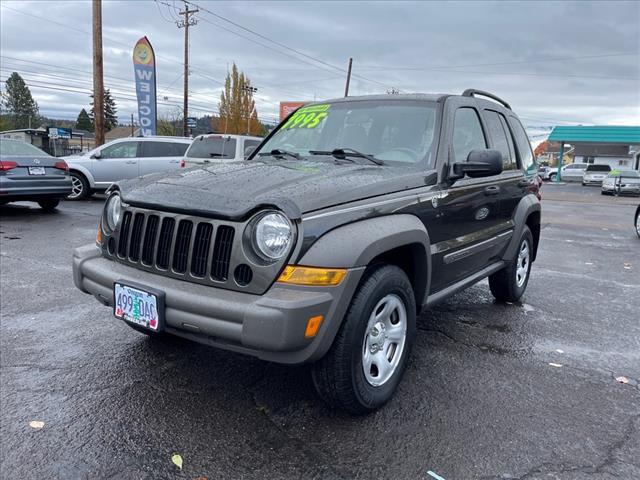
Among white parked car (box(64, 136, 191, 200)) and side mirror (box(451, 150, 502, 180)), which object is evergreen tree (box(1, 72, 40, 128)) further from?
side mirror (box(451, 150, 502, 180))

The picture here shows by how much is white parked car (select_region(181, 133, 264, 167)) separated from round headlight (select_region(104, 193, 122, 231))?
7.81 meters

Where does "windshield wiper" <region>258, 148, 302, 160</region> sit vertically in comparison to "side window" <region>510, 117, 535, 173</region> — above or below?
below

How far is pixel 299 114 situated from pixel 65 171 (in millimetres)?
7589

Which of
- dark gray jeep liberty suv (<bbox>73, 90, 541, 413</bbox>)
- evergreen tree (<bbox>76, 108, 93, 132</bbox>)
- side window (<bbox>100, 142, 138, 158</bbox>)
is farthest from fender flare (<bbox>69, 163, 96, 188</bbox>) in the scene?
evergreen tree (<bbox>76, 108, 93, 132</bbox>)

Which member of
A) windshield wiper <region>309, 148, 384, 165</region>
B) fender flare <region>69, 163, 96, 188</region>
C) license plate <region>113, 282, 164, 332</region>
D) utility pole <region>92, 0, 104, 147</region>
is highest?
utility pole <region>92, 0, 104, 147</region>

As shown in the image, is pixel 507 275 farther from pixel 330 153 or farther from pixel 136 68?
pixel 136 68

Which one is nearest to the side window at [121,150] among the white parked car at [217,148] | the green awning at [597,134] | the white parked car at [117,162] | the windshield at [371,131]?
the white parked car at [117,162]

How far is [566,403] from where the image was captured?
3.13m

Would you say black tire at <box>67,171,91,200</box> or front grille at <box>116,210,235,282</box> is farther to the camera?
black tire at <box>67,171,91,200</box>

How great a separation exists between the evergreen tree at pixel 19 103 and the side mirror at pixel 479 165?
3601 inches

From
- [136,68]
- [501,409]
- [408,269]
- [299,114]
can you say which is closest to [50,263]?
[299,114]

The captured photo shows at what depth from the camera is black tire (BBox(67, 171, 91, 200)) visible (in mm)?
13164

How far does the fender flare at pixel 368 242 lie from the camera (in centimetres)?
247

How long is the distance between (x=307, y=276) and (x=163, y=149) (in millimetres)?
12508
